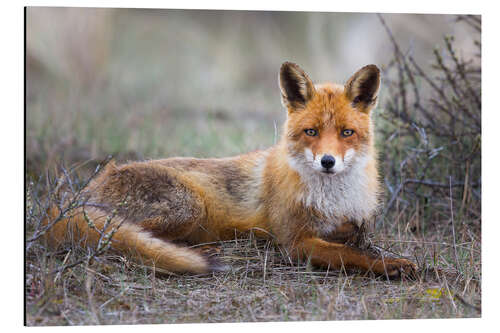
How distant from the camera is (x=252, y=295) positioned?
3.21m

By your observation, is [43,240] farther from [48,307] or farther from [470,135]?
[470,135]

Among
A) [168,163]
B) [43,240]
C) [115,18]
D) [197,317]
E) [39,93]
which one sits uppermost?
[115,18]

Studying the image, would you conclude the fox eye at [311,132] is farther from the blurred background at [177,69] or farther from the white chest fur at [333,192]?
the blurred background at [177,69]

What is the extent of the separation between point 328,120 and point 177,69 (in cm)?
561

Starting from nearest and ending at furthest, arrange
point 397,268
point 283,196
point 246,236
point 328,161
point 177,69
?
point 328,161
point 397,268
point 283,196
point 246,236
point 177,69

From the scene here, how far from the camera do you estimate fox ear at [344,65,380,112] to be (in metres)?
3.48

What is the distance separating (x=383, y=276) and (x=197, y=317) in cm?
125

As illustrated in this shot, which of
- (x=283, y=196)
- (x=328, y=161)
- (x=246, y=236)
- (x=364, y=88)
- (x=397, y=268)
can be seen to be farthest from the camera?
(x=246, y=236)

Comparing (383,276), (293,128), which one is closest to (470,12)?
(293,128)

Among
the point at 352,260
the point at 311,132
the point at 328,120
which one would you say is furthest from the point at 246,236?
the point at 328,120

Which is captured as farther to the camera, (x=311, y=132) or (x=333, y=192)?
(x=333, y=192)

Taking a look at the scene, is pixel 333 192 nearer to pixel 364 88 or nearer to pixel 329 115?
pixel 329 115

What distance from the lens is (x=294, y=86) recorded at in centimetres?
360

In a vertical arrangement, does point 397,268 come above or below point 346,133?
below
